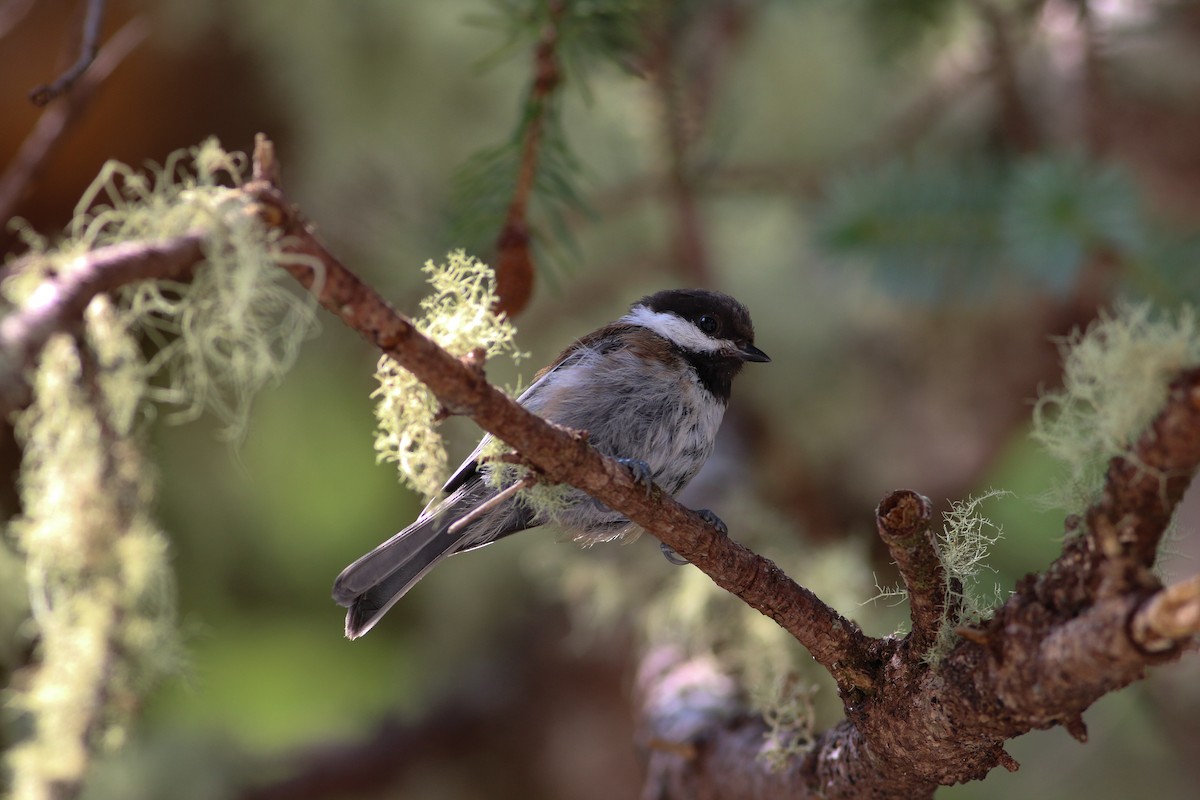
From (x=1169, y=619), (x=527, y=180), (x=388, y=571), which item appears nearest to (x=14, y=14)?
(x=527, y=180)

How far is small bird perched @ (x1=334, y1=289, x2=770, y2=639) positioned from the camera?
1.62m

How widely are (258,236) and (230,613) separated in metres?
2.31

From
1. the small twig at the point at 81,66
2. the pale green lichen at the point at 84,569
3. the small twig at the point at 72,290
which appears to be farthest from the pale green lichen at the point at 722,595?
the small twig at the point at 81,66

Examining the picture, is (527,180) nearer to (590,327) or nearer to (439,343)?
(439,343)

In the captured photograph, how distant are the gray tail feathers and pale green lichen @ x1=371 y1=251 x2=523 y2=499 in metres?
0.51

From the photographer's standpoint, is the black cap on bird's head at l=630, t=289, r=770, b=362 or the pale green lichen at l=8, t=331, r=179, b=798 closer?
the pale green lichen at l=8, t=331, r=179, b=798

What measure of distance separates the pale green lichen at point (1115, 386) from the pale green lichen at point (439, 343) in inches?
20.9

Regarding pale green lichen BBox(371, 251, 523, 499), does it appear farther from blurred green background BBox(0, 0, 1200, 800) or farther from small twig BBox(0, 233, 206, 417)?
blurred green background BBox(0, 0, 1200, 800)

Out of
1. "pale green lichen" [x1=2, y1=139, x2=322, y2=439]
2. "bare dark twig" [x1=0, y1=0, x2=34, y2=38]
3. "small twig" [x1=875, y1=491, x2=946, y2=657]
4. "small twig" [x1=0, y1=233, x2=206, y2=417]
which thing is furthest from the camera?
"bare dark twig" [x1=0, y1=0, x2=34, y2=38]

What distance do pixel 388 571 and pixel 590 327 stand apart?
1417mm

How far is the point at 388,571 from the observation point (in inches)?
61.6

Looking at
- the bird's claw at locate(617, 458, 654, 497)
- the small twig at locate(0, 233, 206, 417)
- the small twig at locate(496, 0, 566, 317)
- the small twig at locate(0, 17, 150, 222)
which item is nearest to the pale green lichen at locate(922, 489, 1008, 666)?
the bird's claw at locate(617, 458, 654, 497)

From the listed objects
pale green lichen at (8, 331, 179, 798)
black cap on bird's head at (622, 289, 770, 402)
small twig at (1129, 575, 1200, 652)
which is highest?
black cap on bird's head at (622, 289, 770, 402)

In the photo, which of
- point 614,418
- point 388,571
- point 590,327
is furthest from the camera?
point 590,327
